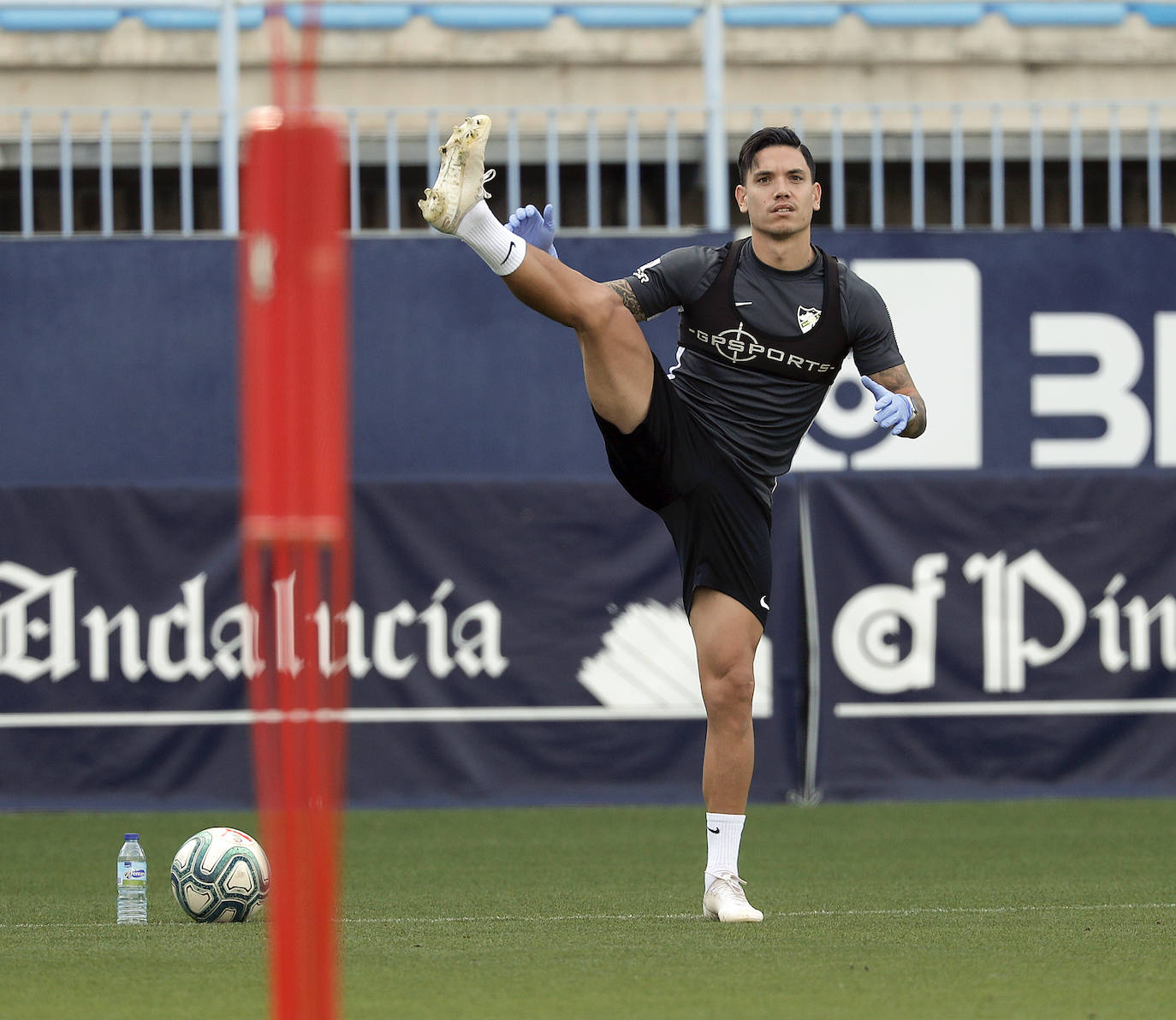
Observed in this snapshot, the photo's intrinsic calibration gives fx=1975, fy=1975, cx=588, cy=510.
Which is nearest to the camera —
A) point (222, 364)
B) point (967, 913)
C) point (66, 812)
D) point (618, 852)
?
point (967, 913)

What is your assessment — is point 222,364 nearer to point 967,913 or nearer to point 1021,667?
point 1021,667

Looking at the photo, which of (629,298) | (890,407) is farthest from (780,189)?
(890,407)

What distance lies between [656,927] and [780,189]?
1980 millimetres

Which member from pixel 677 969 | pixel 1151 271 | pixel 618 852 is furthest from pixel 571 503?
pixel 677 969

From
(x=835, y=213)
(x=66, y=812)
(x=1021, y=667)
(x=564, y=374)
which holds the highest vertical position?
(x=835, y=213)

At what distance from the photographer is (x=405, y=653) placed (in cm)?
978

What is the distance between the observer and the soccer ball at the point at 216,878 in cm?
527

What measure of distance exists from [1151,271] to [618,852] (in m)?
4.83

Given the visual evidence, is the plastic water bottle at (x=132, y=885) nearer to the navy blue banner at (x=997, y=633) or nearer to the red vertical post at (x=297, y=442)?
the red vertical post at (x=297, y=442)

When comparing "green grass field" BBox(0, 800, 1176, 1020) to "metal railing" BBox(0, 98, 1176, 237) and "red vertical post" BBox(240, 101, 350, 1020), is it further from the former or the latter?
"metal railing" BBox(0, 98, 1176, 237)

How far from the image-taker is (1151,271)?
34.6 ft

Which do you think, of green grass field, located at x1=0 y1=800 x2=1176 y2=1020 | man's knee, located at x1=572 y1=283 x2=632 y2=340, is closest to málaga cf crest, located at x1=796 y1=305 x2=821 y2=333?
man's knee, located at x1=572 y1=283 x2=632 y2=340

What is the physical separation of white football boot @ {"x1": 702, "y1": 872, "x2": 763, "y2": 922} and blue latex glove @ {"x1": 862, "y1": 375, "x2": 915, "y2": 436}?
4.09 feet

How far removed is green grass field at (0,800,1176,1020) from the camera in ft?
12.6
